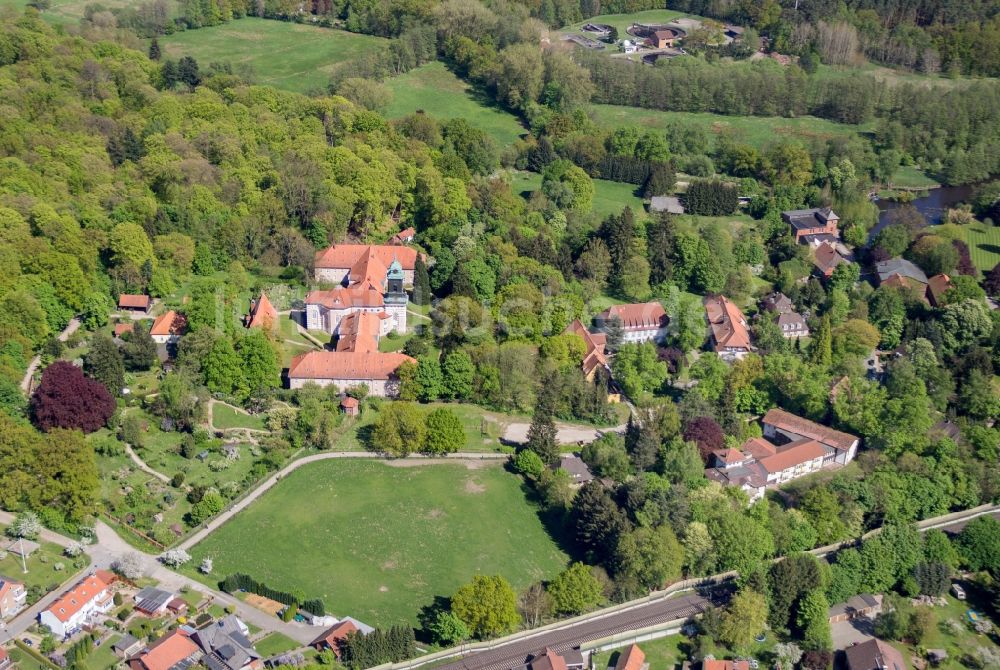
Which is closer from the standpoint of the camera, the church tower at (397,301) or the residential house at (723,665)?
the residential house at (723,665)

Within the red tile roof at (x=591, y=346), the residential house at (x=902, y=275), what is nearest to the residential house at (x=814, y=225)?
the residential house at (x=902, y=275)

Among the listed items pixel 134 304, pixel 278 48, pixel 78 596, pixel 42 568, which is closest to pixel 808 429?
pixel 78 596

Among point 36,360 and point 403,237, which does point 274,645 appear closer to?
point 36,360

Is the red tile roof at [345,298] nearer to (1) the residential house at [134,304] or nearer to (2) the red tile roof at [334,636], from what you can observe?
(1) the residential house at [134,304]

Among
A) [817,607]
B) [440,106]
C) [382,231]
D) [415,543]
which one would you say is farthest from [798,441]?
[440,106]

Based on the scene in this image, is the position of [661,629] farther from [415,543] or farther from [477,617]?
[415,543]

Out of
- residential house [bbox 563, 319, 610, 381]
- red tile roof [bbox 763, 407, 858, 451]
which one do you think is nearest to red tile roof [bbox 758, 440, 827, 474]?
red tile roof [bbox 763, 407, 858, 451]
